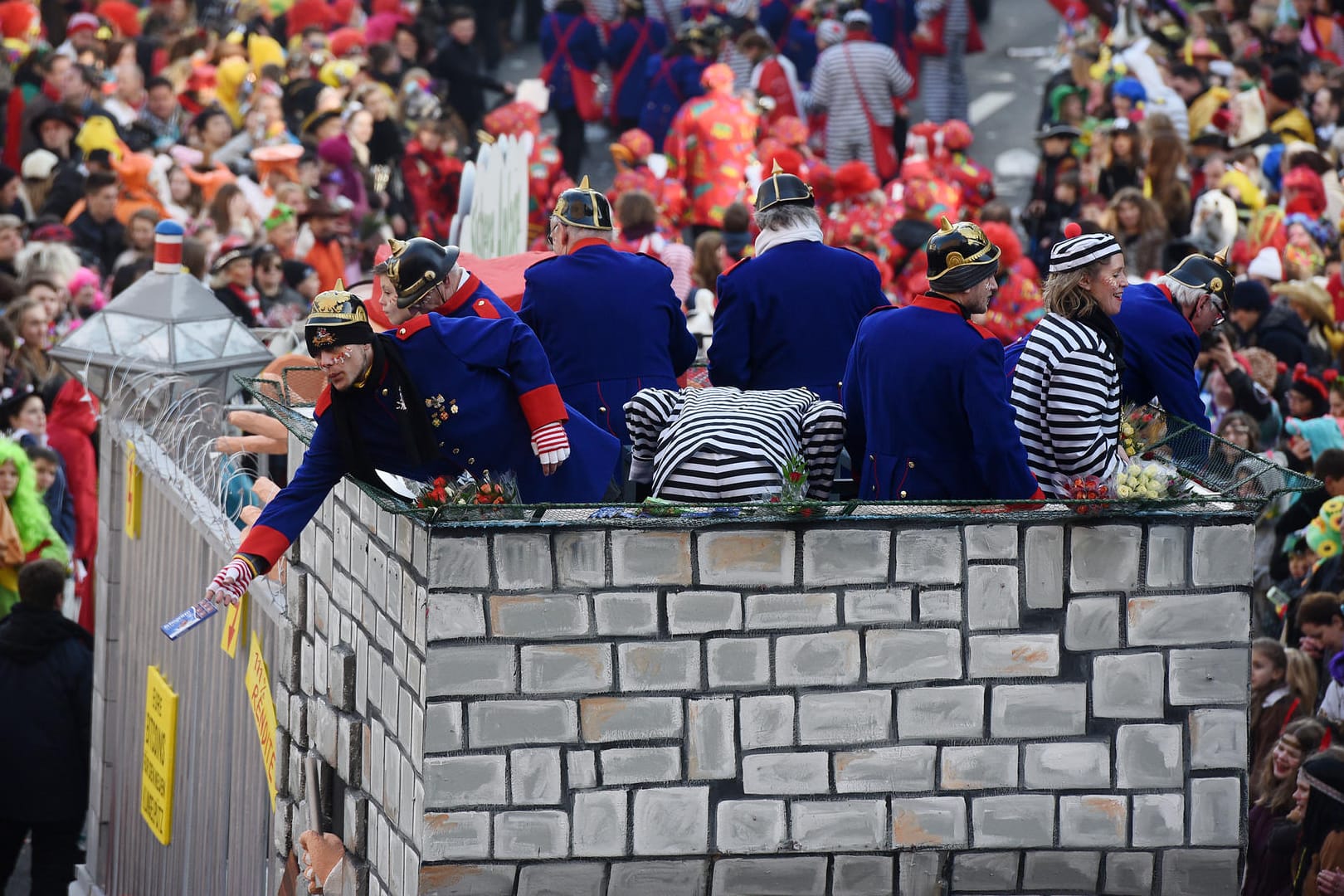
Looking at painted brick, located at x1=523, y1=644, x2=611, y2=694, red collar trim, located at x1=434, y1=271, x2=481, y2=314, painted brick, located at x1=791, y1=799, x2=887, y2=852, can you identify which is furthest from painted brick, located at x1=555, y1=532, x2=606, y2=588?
red collar trim, located at x1=434, y1=271, x2=481, y2=314

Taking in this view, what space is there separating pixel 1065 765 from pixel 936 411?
1110 millimetres

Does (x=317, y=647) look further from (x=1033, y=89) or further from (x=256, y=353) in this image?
(x=1033, y=89)

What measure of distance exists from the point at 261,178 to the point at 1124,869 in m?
11.3

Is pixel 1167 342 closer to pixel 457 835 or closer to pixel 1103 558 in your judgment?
pixel 1103 558

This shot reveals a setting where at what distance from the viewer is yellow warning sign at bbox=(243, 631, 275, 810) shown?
25.4 feet

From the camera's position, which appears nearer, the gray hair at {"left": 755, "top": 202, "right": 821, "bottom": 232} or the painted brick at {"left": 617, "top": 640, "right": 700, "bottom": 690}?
the painted brick at {"left": 617, "top": 640, "right": 700, "bottom": 690}

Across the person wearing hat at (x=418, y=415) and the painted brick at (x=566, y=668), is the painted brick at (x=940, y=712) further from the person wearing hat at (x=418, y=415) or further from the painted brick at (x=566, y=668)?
the person wearing hat at (x=418, y=415)

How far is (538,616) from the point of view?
19.9 feet

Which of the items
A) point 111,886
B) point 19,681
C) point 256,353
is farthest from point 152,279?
point 111,886

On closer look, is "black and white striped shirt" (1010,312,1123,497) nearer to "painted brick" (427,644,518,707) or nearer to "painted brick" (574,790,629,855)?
"painted brick" (574,790,629,855)

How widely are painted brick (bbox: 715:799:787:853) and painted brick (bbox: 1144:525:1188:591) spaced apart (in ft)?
4.11

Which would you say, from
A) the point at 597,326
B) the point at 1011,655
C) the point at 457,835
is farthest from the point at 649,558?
the point at 597,326

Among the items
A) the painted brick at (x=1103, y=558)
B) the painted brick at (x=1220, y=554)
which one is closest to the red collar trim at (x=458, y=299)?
the painted brick at (x=1103, y=558)

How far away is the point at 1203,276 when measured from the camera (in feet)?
24.8
